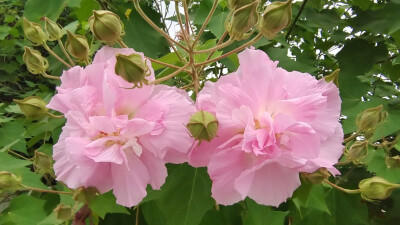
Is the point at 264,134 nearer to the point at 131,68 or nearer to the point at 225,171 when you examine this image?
the point at 225,171

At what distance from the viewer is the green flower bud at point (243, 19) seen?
0.51m

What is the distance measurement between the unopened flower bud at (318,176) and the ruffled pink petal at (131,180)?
208mm

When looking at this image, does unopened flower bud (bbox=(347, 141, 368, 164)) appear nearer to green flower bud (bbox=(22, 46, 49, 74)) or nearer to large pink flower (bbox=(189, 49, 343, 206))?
large pink flower (bbox=(189, 49, 343, 206))

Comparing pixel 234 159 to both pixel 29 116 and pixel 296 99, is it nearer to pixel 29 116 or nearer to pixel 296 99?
pixel 296 99

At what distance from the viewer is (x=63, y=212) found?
0.66 meters

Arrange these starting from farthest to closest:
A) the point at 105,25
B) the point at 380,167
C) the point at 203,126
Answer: the point at 380,167 < the point at 105,25 < the point at 203,126

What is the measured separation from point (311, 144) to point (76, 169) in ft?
0.91

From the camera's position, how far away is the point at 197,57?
2.54 feet

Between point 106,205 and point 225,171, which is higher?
point 225,171

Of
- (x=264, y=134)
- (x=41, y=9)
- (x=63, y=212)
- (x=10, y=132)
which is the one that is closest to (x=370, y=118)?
(x=264, y=134)

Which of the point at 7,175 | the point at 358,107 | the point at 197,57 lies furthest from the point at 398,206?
the point at 7,175

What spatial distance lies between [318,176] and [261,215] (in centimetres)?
31

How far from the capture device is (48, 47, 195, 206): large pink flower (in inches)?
17.7

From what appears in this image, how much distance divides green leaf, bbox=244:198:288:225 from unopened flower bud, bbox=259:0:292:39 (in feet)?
1.08
